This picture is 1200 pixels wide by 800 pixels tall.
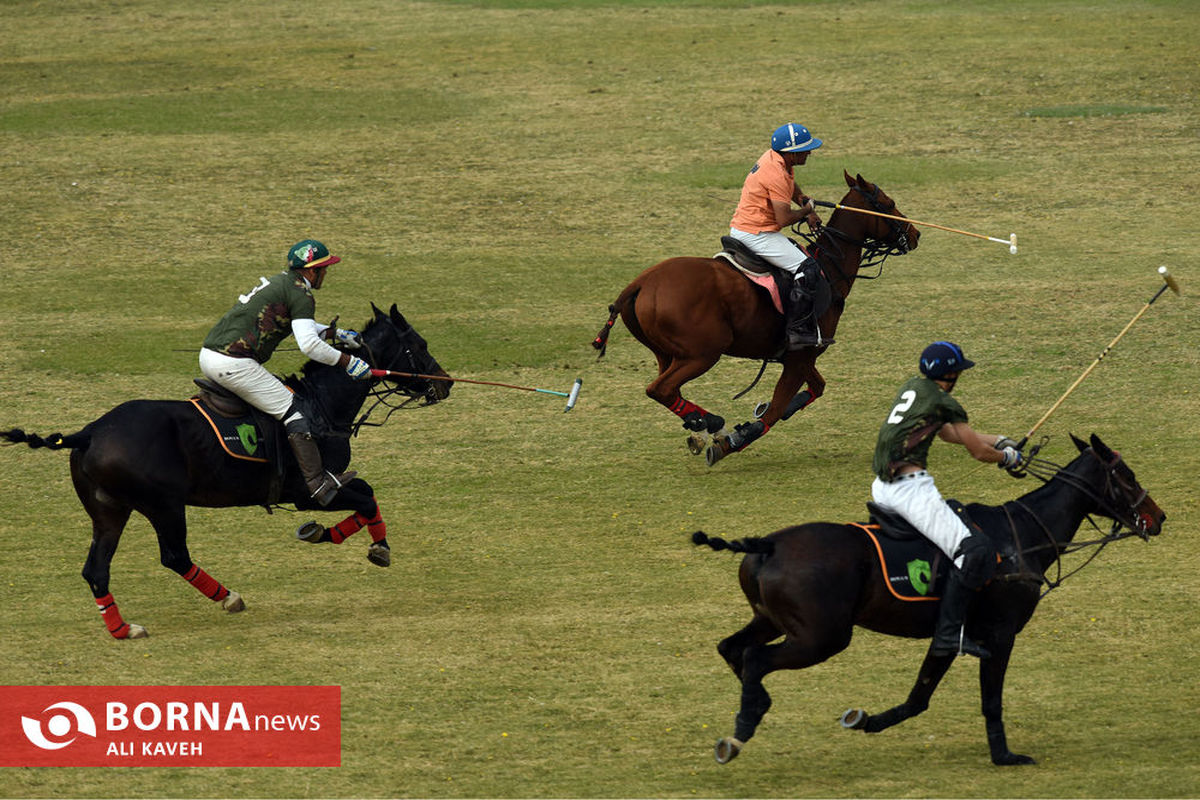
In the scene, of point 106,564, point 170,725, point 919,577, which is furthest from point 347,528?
point 919,577

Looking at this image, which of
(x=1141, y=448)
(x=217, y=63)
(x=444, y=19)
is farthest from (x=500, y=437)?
(x=444, y=19)

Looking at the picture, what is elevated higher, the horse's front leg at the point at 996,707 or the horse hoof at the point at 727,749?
the horse's front leg at the point at 996,707

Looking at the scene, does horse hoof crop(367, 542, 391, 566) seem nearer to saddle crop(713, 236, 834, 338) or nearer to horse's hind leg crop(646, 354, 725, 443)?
horse's hind leg crop(646, 354, 725, 443)

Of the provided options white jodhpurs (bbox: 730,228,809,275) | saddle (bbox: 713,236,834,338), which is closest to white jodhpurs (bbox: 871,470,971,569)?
saddle (bbox: 713,236,834,338)

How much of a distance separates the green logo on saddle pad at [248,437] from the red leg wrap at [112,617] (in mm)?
1618

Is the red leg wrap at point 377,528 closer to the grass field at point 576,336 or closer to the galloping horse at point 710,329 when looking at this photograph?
the grass field at point 576,336

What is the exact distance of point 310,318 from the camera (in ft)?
Answer: 47.5

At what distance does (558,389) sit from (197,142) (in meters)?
15.5

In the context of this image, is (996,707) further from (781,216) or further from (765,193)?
(765,193)

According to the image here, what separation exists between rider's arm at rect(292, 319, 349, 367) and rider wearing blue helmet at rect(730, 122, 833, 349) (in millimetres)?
5328

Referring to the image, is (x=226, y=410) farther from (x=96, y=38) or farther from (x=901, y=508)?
(x=96, y=38)

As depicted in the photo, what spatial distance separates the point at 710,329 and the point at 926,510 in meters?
6.73

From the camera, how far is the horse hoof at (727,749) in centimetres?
1096

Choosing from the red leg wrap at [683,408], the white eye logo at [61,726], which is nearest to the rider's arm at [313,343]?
the white eye logo at [61,726]
